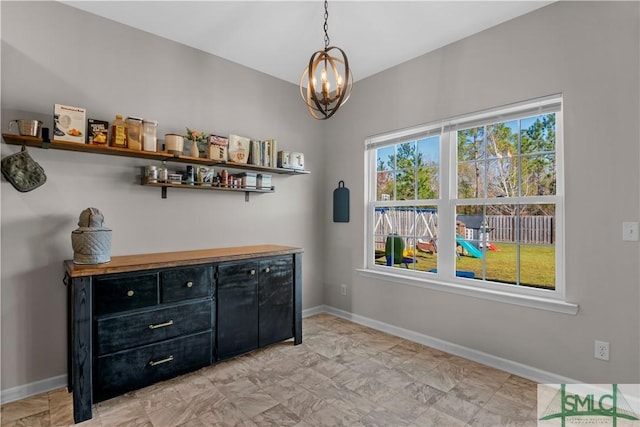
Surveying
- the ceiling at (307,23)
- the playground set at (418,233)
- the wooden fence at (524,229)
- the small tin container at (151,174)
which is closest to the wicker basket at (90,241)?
the small tin container at (151,174)

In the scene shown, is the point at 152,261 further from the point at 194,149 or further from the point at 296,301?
the point at 296,301

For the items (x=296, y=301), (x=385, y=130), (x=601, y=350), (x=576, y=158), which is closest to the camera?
(x=601, y=350)

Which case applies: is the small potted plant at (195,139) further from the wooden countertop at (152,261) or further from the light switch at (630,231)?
the light switch at (630,231)

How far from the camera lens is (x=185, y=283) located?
240 cm

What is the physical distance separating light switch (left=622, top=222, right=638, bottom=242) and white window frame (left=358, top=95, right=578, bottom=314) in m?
A: 0.34

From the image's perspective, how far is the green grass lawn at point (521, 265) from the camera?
253cm

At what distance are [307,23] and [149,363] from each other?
2833 mm

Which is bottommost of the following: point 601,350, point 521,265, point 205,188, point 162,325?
point 601,350

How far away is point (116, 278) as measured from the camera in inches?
83.0

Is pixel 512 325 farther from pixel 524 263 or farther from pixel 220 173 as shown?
pixel 220 173

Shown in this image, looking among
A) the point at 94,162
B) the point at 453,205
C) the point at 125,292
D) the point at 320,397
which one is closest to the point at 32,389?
the point at 125,292

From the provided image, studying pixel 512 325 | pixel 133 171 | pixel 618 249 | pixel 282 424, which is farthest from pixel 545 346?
pixel 133 171

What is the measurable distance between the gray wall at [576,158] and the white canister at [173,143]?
222cm

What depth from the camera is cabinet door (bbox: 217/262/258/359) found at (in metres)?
2.60
